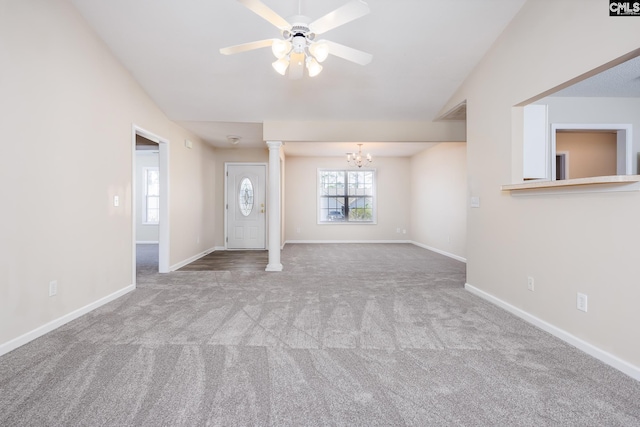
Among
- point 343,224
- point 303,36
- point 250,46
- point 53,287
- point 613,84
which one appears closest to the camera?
point 303,36

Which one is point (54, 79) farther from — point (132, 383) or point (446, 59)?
point (446, 59)

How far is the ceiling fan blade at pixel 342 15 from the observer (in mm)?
2121

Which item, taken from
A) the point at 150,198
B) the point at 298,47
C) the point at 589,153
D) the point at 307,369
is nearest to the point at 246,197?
the point at 150,198

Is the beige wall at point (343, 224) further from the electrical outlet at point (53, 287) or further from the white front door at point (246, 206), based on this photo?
the electrical outlet at point (53, 287)

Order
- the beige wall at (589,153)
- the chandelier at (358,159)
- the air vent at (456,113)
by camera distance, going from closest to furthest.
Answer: the air vent at (456,113), the beige wall at (589,153), the chandelier at (358,159)

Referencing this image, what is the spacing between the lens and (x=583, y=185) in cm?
228

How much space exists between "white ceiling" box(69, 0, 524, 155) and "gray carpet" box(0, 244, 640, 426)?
269 cm

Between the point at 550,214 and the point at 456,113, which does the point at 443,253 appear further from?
the point at 550,214

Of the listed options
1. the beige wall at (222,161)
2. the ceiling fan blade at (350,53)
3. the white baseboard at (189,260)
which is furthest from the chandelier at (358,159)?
the ceiling fan blade at (350,53)

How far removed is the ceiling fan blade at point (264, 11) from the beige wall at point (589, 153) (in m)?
5.58

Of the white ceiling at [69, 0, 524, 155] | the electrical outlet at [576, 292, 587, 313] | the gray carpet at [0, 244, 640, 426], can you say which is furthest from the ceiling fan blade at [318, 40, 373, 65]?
the electrical outlet at [576, 292, 587, 313]

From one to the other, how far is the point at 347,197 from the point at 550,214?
6.57m

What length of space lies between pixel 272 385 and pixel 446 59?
12.2ft

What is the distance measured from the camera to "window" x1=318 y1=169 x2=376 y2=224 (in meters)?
9.05
